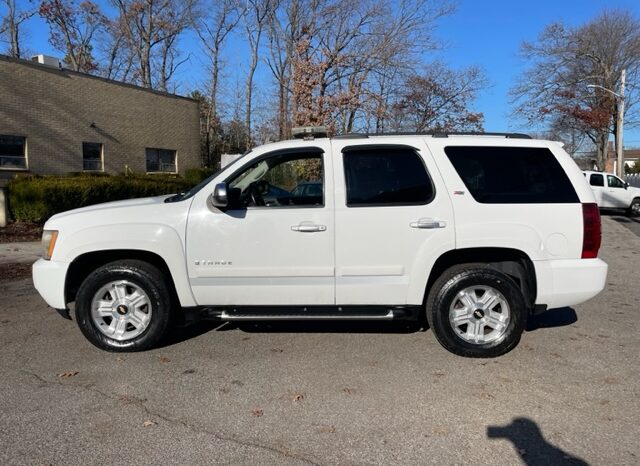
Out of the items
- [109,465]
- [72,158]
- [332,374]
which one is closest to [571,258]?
[332,374]

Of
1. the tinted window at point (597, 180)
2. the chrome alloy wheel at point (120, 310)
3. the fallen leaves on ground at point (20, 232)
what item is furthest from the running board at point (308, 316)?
the tinted window at point (597, 180)

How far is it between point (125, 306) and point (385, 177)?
256cm

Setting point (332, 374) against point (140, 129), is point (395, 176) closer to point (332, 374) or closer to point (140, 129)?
point (332, 374)

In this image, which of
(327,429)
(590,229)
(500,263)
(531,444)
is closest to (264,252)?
(327,429)

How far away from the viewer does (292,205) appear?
15.9ft

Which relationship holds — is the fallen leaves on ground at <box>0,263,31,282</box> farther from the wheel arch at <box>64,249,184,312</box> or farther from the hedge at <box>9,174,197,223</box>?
the hedge at <box>9,174,197,223</box>

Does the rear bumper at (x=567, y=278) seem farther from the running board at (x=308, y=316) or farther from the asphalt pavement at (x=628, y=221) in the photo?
the asphalt pavement at (x=628, y=221)

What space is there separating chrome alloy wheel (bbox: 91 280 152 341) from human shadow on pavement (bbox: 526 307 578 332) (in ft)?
12.4

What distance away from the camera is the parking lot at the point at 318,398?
3.30 meters

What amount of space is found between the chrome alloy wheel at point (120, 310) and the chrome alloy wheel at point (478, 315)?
2692mm

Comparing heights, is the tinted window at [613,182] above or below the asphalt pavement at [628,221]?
above

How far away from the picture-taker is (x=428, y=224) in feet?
15.4

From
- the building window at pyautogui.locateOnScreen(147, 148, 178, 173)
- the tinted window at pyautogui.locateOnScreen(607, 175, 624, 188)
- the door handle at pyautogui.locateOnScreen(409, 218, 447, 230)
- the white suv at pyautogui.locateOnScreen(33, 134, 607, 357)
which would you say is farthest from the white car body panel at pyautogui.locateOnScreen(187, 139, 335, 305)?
the building window at pyautogui.locateOnScreen(147, 148, 178, 173)

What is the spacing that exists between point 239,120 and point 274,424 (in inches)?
1513
